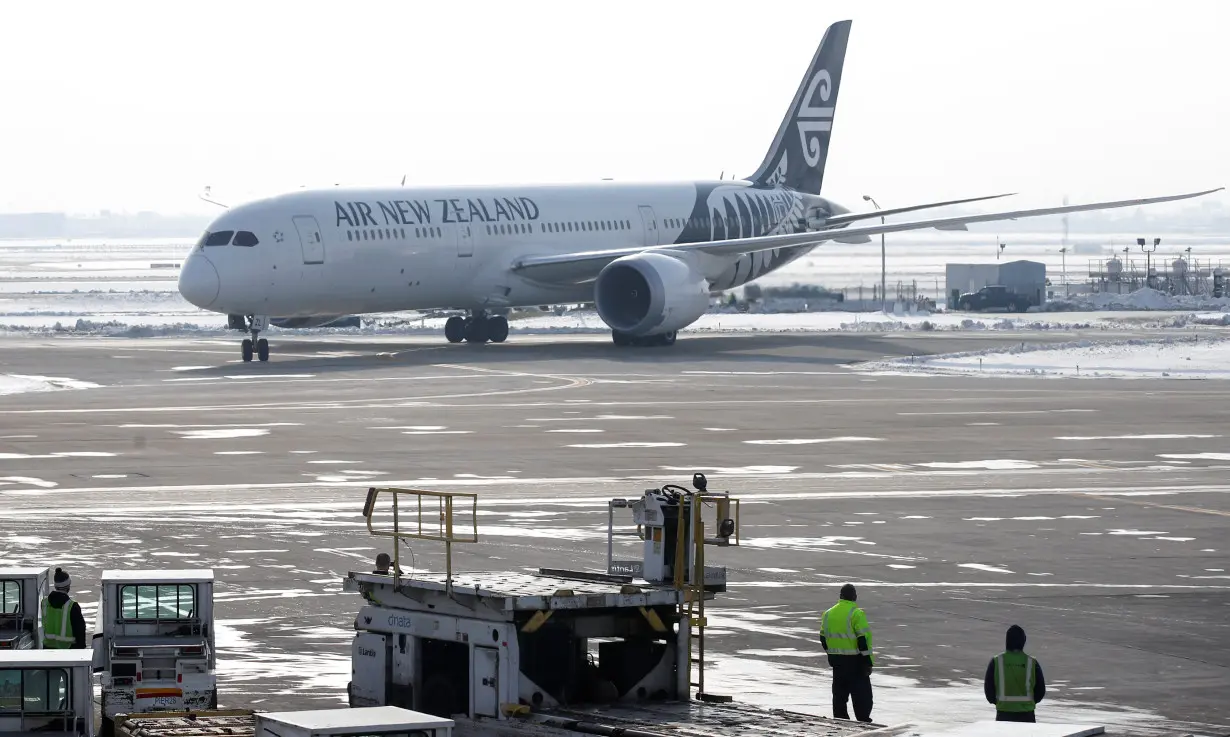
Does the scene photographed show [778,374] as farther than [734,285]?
No

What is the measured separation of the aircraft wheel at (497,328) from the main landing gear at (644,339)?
14.7ft

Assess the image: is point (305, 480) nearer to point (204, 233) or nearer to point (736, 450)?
point (736, 450)

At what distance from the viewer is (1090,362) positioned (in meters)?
56.8

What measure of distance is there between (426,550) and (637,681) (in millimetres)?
9829

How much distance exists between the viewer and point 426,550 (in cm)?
2478

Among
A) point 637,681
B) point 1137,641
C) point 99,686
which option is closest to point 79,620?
point 99,686

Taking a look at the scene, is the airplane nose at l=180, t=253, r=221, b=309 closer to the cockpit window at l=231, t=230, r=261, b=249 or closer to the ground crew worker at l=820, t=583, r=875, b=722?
the cockpit window at l=231, t=230, r=261, b=249

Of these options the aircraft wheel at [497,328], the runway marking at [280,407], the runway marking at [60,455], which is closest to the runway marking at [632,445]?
the runway marking at [60,455]

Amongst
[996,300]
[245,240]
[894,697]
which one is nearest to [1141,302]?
[996,300]

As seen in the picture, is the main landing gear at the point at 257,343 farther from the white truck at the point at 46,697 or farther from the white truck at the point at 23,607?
the white truck at the point at 46,697

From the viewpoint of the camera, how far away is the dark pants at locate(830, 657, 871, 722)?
1573 cm

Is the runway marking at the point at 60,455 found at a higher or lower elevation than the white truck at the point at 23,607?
higher

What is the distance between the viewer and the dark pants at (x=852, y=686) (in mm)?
15734

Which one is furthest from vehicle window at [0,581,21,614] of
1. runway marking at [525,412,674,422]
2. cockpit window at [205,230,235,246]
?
cockpit window at [205,230,235,246]
